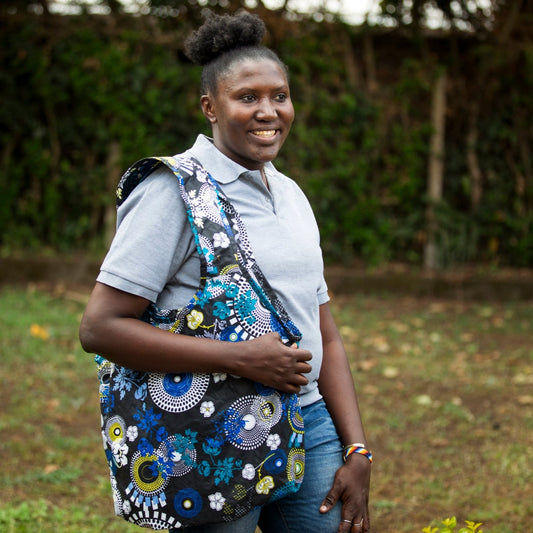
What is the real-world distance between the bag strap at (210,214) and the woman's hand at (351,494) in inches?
→ 15.6

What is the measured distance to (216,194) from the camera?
5.74 ft

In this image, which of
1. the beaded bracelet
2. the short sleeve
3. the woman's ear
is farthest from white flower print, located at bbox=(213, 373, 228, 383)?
the woman's ear

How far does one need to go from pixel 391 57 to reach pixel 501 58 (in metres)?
1.30

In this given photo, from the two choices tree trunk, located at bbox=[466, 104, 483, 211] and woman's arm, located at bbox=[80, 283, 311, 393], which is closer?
woman's arm, located at bbox=[80, 283, 311, 393]

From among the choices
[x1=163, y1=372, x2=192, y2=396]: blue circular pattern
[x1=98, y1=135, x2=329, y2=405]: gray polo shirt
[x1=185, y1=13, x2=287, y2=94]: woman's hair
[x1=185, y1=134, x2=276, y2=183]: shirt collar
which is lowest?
[x1=163, y1=372, x2=192, y2=396]: blue circular pattern

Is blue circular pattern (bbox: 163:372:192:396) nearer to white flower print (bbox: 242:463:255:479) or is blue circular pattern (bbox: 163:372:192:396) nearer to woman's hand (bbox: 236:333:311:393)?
woman's hand (bbox: 236:333:311:393)

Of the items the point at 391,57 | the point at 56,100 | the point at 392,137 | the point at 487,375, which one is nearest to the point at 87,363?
the point at 487,375

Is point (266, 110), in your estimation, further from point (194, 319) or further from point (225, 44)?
point (194, 319)

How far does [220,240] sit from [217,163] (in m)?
0.28

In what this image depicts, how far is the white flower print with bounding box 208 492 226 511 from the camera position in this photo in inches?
65.2

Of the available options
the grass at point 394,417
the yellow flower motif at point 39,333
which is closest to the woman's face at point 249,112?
the grass at point 394,417

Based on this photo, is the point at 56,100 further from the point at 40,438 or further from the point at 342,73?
the point at 40,438

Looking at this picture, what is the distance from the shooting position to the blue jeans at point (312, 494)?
6.14ft

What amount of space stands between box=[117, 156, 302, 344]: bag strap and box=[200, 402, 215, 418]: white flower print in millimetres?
250
